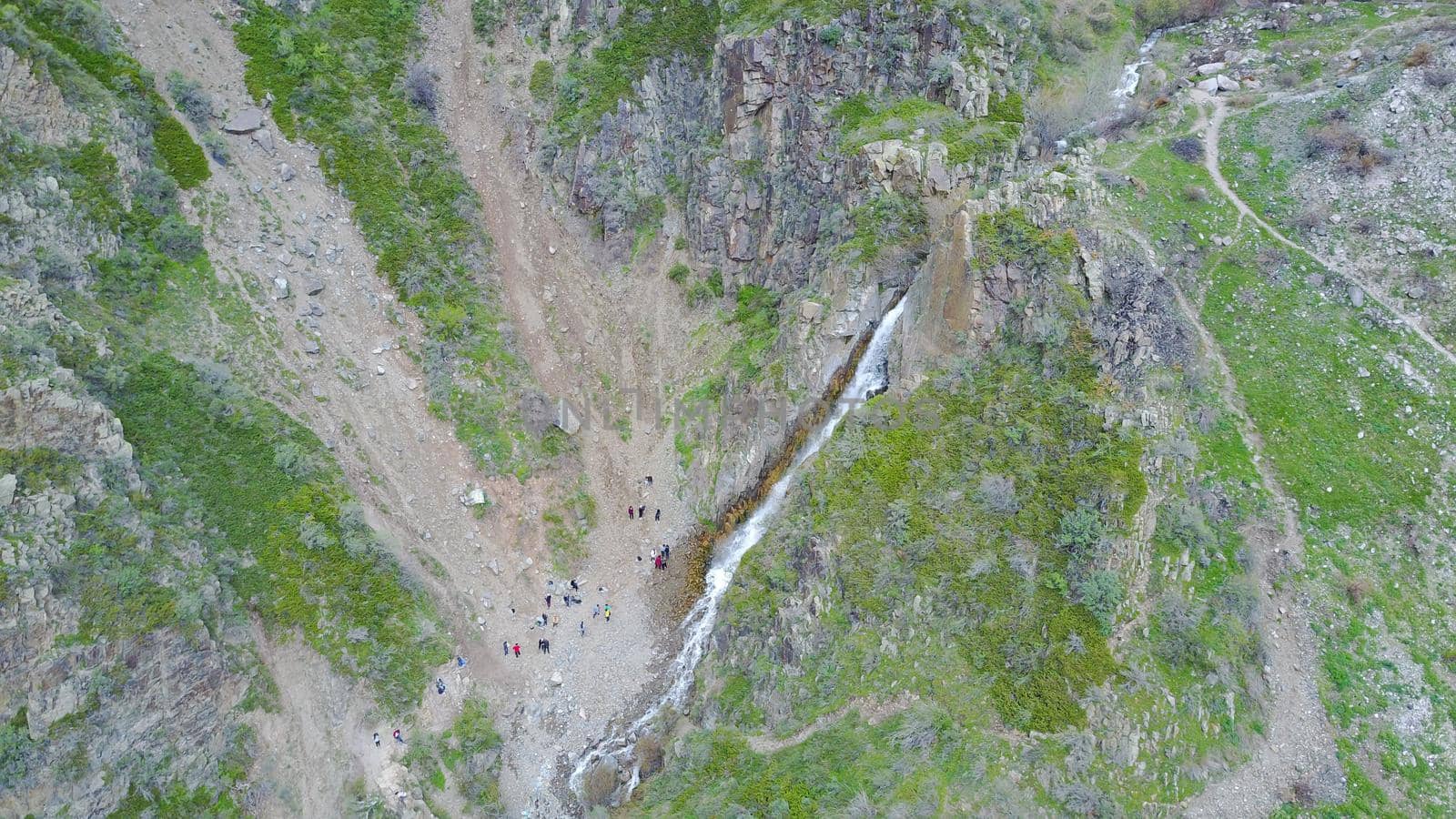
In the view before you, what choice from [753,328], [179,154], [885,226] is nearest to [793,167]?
[885,226]

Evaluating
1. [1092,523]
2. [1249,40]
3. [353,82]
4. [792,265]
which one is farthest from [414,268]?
[1249,40]

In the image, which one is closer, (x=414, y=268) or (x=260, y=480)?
(x=260, y=480)

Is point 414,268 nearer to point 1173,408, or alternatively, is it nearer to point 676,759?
point 676,759

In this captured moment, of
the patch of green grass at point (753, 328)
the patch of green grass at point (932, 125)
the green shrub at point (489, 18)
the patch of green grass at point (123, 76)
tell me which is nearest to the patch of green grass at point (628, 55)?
the green shrub at point (489, 18)

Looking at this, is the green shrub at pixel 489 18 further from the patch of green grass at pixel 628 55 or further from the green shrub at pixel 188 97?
the green shrub at pixel 188 97

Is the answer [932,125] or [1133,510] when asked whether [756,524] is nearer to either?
[1133,510]

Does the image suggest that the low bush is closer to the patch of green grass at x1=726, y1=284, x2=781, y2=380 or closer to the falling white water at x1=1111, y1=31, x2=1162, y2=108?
the falling white water at x1=1111, y1=31, x2=1162, y2=108
